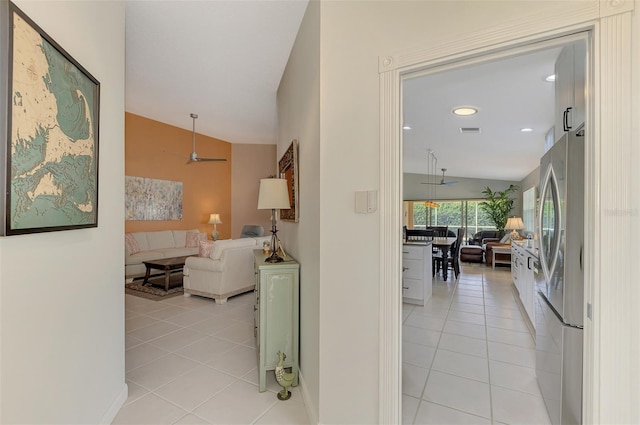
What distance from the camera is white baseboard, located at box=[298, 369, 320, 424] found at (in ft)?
6.30

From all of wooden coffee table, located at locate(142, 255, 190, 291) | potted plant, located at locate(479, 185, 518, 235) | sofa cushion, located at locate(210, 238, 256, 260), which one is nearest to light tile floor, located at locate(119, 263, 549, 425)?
wooden coffee table, located at locate(142, 255, 190, 291)

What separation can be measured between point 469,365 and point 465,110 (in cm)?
277

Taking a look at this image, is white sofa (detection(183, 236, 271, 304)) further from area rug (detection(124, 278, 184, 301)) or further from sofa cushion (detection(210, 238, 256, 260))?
area rug (detection(124, 278, 184, 301))

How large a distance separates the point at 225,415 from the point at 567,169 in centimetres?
265

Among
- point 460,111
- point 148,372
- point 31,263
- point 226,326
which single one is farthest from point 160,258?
point 460,111

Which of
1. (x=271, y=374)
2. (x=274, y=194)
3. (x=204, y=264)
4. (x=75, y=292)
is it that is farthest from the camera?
(x=204, y=264)

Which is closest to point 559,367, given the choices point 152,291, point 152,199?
point 152,291

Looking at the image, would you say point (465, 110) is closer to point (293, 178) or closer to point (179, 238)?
point (293, 178)

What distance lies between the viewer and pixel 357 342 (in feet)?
5.70

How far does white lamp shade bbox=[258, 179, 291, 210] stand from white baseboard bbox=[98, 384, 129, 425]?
1.61 meters

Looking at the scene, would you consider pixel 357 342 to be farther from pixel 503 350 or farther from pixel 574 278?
pixel 503 350

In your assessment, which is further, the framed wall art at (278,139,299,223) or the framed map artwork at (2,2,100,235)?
the framed wall art at (278,139,299,223)

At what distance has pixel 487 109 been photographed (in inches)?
143

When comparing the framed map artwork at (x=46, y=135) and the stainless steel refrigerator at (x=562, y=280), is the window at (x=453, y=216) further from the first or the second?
the framed map artwork at (x=46, y=135)
